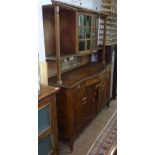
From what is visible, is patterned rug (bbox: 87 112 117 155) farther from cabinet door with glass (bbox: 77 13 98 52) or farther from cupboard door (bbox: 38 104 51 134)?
cabinet door with glass (bbox: 77 13 98 52)

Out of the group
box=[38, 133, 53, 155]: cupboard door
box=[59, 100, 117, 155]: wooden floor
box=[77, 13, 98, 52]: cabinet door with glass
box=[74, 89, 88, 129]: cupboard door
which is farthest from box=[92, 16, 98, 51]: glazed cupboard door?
box=[38, 133, 53, 155]: cupboard door

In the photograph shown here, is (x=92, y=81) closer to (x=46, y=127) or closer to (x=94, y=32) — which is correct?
(x=94, y=32)

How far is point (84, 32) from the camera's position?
2.43m

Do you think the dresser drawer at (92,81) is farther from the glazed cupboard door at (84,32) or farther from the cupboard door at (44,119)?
the cupboard door at (44,119)

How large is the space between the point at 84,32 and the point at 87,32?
A: 0.09m

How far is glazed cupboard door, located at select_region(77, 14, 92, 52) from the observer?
2.29m

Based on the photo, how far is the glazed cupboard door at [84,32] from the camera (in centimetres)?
229

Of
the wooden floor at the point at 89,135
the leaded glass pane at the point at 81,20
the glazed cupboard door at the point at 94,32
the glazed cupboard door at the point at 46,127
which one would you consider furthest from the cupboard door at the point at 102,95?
the glazed cupboard door at the point at 46,127

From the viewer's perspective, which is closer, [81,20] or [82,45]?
[81,20]

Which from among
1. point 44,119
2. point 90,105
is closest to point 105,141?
point 90,105

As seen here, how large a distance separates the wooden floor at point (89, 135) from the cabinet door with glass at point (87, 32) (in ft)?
3.66
